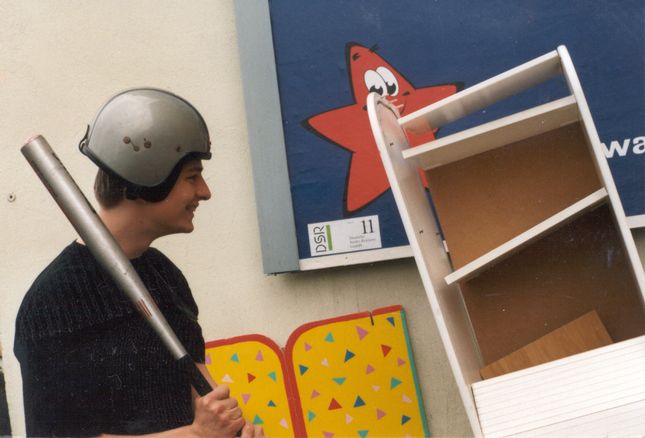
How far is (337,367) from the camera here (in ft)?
11.7

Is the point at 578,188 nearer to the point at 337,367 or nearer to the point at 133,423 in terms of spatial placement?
the point at 337,367

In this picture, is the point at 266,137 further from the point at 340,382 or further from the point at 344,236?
the point at 340,382

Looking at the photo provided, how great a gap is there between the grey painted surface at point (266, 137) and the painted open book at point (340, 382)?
1.01 ft

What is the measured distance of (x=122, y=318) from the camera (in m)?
2.65

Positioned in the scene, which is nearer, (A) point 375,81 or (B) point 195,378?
(B) point 195,378

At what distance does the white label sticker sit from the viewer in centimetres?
354

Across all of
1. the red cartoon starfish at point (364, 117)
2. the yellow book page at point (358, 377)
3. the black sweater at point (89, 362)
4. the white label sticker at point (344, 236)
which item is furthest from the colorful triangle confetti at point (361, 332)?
the black sweater at point (89, 362)

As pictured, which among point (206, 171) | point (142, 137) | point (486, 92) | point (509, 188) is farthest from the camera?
point (206, 171)

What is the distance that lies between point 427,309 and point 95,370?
1.42 m

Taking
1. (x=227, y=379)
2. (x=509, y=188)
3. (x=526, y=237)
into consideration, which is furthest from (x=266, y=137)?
(x=526, y=237)

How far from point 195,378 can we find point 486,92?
1.14 meters

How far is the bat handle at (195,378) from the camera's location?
262cm

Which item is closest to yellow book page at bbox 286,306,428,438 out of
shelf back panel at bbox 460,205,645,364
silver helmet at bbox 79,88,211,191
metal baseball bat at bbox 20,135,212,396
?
shelf back panel at bbox 460,205,645,364

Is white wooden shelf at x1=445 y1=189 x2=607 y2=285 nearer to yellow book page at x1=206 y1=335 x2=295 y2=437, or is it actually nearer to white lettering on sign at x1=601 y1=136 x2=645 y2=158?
white lettering on sign at x1=601 y1=136 x2=645 y2=158
